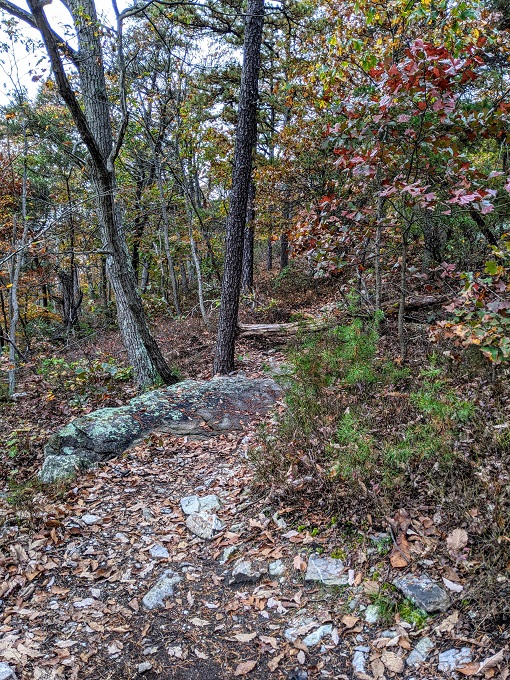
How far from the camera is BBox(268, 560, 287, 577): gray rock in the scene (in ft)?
11.3

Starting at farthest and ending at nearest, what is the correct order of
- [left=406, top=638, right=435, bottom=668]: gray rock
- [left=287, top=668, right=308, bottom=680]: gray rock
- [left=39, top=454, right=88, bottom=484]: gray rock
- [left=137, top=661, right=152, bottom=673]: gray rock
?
[left=39, top=454, right=88, bottom=484]: gray rock → [left=137, top=661, right=152, bottom=673]: gray rock → [left=287, top=668, right=308, bottom=680]: gray rock → [left=406, top=638, right=435, bottom=668]: gray rock

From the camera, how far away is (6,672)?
108 inches

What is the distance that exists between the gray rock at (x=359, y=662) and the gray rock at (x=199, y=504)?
2.07m

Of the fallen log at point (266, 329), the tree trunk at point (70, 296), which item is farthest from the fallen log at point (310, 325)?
the tree trunk at point (70, 296)

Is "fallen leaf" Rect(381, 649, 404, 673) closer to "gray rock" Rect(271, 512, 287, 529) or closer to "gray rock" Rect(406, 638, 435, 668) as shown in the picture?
"gray rock" Rect(406, 638, 435, 668)

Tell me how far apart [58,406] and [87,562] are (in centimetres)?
492

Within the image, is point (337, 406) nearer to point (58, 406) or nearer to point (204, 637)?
point (204, 637)

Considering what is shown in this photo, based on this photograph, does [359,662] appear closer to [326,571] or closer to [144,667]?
[326,571]

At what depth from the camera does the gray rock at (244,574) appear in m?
3.45

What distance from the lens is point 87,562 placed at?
151 inches

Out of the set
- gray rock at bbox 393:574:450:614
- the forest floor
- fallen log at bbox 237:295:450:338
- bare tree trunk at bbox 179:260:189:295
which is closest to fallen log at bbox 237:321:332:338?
fallen log at bbox 237:295:450:338

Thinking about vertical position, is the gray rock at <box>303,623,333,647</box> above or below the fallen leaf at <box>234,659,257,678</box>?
above

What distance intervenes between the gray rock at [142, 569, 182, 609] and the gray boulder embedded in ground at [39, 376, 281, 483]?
229 cm

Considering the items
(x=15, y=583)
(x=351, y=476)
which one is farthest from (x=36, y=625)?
(x=351, y=476)
